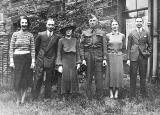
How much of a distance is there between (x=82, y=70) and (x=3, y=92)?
2416mm

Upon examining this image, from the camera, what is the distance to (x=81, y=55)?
7.49 meters

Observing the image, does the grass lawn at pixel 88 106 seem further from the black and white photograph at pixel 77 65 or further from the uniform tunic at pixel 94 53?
the uniform tunic at pixel 94 53

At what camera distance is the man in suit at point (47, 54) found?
7590 mm

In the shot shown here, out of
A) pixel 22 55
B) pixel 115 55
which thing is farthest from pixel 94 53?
pixel 22 55

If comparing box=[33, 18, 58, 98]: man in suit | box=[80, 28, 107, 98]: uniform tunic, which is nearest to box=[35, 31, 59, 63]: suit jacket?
box=[33, 18, 58, 98]: man in suit

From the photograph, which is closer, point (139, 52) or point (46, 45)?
point (139, 52)

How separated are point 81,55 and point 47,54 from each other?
0.79m

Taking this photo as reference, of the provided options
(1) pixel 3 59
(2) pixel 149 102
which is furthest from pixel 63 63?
(1) pixel 3 59

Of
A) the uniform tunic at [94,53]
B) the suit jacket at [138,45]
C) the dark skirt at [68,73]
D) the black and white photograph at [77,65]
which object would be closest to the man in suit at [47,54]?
the black and white photograph at [77,65]

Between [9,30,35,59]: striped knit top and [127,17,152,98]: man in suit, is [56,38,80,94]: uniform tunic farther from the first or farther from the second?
[127,17,152,98]: man in suit

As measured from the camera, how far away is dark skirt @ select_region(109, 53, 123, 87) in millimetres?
7523

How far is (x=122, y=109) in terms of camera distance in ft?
21.1

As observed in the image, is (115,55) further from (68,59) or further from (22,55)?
(22,55)

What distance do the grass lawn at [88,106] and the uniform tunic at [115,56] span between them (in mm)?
412
